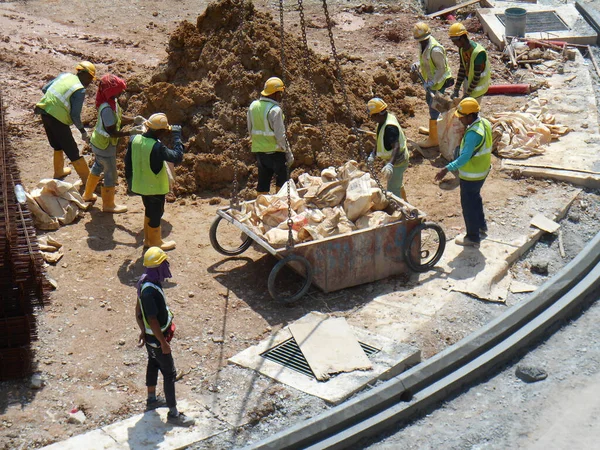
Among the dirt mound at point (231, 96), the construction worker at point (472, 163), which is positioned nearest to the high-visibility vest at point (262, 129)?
the dirt mound at point (231, 96)

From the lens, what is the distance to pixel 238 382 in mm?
8227

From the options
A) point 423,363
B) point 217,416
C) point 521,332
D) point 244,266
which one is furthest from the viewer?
point 244,266

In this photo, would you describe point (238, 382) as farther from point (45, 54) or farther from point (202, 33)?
point (45, 54)

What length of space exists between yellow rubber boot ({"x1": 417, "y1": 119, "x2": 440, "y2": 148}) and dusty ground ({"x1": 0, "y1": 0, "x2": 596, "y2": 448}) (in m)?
0.26

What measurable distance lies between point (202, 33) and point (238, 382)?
20.7 ft

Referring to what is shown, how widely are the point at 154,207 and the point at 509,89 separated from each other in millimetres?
7307

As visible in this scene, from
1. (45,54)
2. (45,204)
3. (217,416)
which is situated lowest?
(217,416)

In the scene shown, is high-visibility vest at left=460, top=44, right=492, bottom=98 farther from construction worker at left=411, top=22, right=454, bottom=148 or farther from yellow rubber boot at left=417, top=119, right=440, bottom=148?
yellow rubber boot at left=417, top=119, right=440, bottom=148

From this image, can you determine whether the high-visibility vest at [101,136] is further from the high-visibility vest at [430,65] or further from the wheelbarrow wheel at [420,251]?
the high-visibility vest at [430,65]

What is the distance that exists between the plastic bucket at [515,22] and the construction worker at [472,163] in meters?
7.10

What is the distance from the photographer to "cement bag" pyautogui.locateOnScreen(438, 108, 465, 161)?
41.1 ft

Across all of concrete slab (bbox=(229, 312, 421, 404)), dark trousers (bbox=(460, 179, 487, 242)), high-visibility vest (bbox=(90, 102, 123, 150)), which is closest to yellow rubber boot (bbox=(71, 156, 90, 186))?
high-visibility vest (bbox=(90, 102, 123, 150))

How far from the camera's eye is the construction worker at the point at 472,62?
41.5 ft

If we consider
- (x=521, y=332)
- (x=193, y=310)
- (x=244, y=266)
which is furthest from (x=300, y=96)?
(x=521, y=332)
